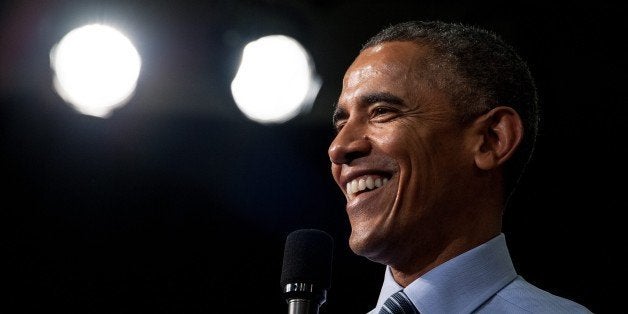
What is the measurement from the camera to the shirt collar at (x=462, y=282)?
168cm

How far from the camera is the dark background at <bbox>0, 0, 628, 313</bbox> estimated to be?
3305mm

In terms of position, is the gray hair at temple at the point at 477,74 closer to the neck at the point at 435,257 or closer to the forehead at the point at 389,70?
the forehead at the point at 389,70

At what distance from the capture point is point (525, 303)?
1.67 metres

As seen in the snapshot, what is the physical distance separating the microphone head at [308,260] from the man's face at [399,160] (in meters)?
0.13

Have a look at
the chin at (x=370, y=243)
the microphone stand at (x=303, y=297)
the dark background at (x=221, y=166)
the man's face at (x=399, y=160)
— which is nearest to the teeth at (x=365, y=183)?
the man's face at (x=399, y=160)

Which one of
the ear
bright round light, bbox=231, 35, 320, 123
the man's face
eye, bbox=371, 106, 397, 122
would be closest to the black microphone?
the man's face

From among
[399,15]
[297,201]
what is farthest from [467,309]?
[297,201]

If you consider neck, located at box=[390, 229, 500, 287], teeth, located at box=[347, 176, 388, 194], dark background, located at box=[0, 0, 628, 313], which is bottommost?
neck, located at box=[390, 229, 500, 287]

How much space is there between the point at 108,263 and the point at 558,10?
2484 mm

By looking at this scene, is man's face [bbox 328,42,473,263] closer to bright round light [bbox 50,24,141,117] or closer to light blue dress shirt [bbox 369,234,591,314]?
light blue dress shirt [bbox 369,234,591,314]

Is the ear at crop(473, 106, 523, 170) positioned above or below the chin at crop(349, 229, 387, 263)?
above

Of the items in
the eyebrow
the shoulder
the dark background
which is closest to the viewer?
the shoulder

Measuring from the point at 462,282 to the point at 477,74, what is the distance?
0.54 meters

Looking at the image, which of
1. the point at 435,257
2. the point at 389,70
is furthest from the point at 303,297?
the point at 389,70
